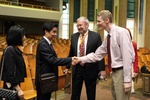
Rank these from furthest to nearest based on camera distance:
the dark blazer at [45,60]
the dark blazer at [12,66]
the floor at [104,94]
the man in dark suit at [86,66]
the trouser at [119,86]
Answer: the floor at [104,94], the man in dark suit at [86,66], the dark blazer at [45,60], the trouser at [119,86], the dark blazer at [12,66]

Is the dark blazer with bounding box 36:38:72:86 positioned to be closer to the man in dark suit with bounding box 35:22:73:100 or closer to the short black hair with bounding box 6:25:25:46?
the man in dark suit with bounding box 35:22:73:100

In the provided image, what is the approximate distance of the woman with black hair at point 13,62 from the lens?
99.3 inches

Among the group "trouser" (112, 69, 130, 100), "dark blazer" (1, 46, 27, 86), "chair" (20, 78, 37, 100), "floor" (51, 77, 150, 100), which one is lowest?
"floor" (51, 77, 150, 100)

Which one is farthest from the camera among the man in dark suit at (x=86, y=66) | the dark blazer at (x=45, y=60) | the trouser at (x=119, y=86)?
the man in dark suit at (x=86, y=66)

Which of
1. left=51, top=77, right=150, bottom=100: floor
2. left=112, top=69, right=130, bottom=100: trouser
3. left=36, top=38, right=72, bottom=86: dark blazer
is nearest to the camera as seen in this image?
left=112, top=69, right=130, bottom=100: trouser

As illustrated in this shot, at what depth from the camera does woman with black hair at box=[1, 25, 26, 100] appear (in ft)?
8.27

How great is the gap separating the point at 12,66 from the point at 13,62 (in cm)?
5

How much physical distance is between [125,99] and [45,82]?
103cm

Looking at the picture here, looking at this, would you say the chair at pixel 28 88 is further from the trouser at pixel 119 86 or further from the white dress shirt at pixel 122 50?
the white dress shirt at pixel 122 50

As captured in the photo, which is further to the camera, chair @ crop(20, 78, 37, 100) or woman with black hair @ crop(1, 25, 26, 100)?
chair @ crop(20, 78, 37, 100)

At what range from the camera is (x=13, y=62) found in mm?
2539

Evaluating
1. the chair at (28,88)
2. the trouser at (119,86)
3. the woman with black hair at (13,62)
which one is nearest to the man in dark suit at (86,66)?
the chair at (28,88)

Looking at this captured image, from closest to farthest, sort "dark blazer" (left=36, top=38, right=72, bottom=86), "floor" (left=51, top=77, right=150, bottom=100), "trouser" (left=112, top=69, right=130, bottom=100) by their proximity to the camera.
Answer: "trouser" (left=112, top=69, right=130, bottom=100) < "dark blazer" (left=36, top=38, right=72, bottom=86) < "floor" (left=51, top=77, right=150, bottom=100)

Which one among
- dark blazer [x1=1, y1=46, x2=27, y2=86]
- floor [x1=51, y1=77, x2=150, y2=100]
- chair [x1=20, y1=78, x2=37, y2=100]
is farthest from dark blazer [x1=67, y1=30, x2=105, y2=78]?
floor [x1=51, y1=77, x2=150, y2=100]
